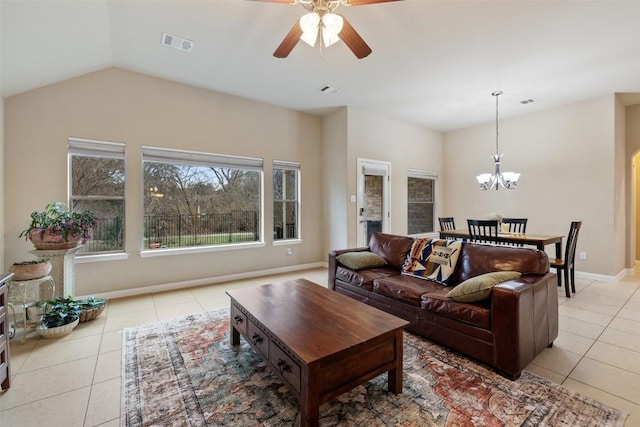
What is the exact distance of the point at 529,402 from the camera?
1772 millimetres

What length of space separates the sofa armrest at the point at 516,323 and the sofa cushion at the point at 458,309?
0.23 feet

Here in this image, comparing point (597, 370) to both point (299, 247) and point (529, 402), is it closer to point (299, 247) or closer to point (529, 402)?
point (529, 402)

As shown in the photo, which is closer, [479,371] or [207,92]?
[479,371]

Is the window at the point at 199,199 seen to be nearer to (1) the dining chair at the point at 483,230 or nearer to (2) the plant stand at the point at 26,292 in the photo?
(2) the plant stand at the point at 26,292

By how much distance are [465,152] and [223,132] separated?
17.1 feet

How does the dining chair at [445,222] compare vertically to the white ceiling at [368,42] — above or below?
below

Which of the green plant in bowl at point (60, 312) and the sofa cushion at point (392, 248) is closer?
the green plant in bowl at point (60, 312)

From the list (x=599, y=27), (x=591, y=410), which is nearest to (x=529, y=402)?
(x=591, y=410)

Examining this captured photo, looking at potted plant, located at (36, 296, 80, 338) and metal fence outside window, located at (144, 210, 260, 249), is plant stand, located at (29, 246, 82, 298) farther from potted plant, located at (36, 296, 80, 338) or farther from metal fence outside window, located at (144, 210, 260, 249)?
metal fence outside window, located at (144, 210, 260, 249)

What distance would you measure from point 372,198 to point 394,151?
1165 millimetres

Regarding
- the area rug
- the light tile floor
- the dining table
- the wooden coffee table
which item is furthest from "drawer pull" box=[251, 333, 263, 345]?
the dining table

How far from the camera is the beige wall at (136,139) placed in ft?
10.8

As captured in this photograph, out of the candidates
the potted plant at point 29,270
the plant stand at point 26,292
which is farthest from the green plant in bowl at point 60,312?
the potted plant at point 29,270

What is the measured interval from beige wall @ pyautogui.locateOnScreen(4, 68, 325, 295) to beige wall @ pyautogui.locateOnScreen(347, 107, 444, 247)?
0.88 meters
